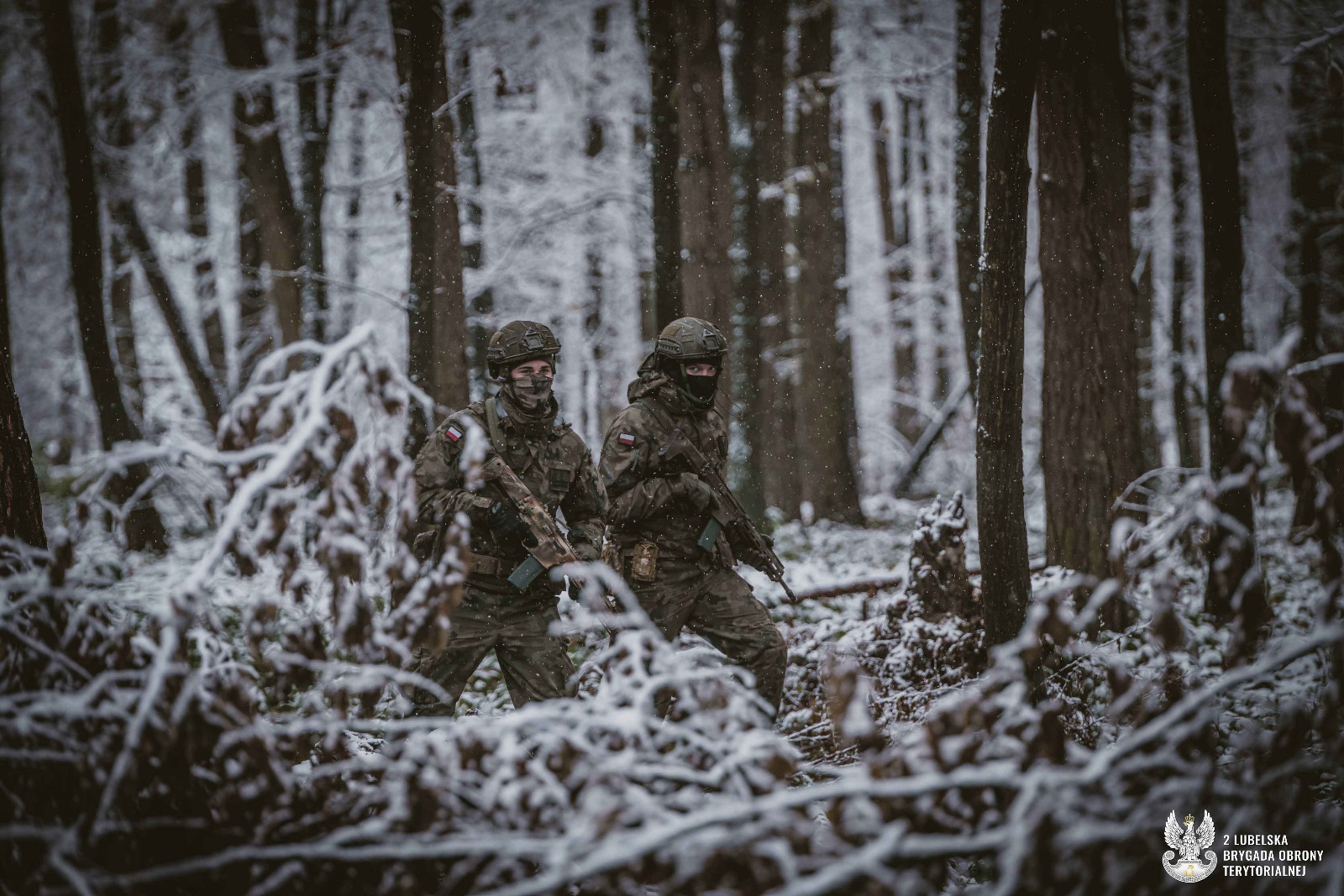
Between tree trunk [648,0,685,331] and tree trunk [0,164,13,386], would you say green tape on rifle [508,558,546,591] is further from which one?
tree trunk [648,0,685,331]

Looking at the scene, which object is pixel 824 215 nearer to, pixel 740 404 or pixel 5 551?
pixel 740 404

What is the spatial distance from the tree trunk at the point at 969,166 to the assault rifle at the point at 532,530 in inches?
178

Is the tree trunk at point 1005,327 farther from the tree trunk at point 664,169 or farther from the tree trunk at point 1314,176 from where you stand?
the tree trunk at point 1314,176

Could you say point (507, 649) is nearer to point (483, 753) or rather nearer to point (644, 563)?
point (644, 563)

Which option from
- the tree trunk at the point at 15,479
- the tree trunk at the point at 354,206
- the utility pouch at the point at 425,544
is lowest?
the utility pouch at the point at 425,544

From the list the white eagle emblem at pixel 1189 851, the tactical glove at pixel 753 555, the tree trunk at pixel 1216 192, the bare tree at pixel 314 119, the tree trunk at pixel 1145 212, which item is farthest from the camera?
the tree trunk at pixel 1145 212

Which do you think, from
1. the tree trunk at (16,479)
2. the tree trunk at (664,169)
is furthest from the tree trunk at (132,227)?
the tree trunk at (16,479)

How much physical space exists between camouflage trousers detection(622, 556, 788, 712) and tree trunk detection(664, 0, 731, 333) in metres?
3.52

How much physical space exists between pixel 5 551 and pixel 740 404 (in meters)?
7.65

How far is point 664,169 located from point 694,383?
12.3 feet

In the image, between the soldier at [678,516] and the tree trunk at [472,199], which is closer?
the soldier at [678,516]

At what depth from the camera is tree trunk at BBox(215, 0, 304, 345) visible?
1177 centimetres

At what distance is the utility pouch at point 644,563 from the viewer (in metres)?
5.02

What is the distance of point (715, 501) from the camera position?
17.0 feet
